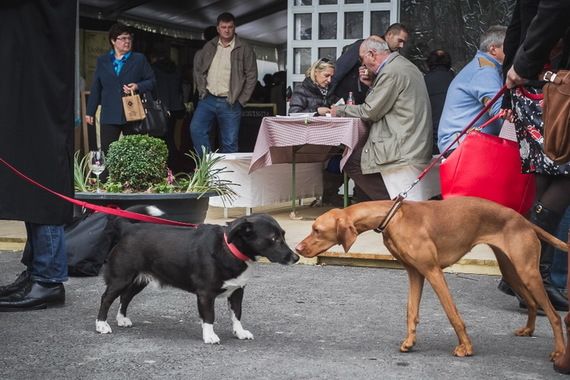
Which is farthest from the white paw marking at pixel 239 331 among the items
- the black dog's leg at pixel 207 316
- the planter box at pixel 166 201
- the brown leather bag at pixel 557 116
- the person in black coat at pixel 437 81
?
the person in black coat at pixel 437 81

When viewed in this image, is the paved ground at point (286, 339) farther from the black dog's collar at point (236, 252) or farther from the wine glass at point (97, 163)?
the wine glass at point (97, 163)

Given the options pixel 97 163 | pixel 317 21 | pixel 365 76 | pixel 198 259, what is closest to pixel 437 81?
pixel 365 76

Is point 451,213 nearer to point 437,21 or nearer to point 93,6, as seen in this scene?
point 437,21

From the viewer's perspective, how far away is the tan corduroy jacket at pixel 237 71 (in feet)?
36.9

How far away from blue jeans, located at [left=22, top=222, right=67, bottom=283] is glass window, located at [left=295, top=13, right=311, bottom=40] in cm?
633

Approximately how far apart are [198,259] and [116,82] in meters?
5.46

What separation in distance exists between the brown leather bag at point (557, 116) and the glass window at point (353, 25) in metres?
7.12

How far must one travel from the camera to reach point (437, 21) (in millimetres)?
11492

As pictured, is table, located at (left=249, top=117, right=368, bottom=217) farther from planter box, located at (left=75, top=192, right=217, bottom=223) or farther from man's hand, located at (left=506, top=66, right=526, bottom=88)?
man's hand, located at (left=506, top=66, right=526, bottom=88)

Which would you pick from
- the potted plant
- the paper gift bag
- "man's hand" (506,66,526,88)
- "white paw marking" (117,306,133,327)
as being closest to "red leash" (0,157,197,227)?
"white paw marking" (117,306,133,327)

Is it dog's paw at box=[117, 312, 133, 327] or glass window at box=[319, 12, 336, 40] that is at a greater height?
glass window at box=[319, 12, 336, 40]

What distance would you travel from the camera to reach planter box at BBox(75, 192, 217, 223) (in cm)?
771

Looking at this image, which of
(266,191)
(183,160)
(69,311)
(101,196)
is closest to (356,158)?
(266,191)

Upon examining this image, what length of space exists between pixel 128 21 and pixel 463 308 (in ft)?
34.0
